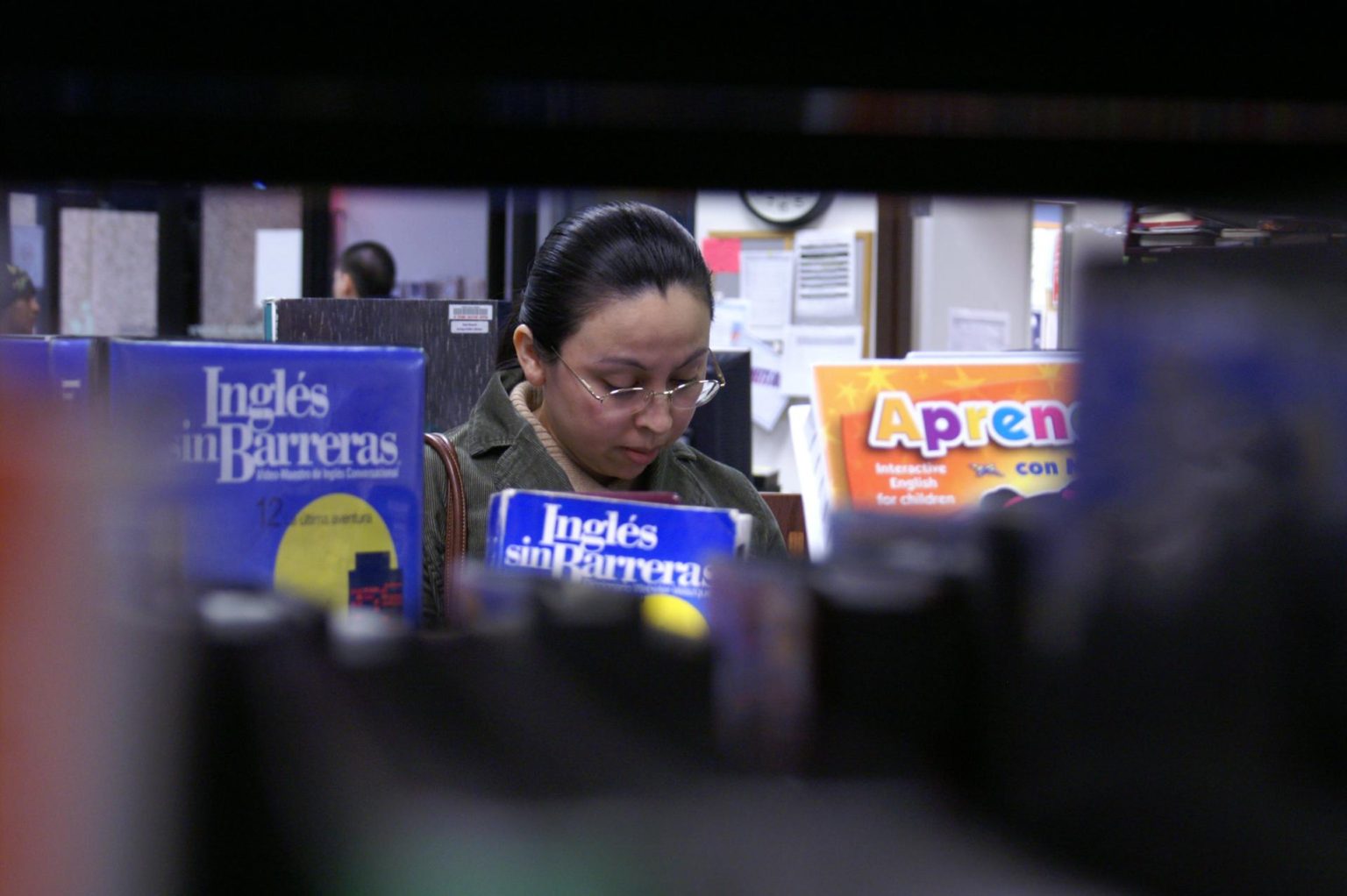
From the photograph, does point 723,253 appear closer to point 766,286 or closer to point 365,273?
point 766,286

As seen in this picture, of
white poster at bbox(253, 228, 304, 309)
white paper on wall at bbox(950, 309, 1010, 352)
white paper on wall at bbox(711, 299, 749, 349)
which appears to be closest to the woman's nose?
white paper on wall at bbox(950, 309, 1010, 352)

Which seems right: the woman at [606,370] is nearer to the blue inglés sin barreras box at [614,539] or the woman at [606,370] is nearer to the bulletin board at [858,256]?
the blue inglés sin barreras box at [614,539]

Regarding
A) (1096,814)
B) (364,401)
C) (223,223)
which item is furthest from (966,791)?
(223,223)

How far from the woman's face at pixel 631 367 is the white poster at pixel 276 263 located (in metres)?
4.89

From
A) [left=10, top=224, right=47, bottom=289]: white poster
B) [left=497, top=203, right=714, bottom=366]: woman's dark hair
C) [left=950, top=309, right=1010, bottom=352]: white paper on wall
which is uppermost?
[left=10, top=224, right=47, bottom=289]: white poster

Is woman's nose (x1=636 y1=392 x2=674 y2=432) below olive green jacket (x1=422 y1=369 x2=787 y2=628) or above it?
above

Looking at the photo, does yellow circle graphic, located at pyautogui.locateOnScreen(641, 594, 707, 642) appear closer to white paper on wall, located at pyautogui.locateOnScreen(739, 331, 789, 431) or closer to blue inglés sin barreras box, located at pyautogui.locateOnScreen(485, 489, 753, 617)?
blue inglés sin barreras box, located at pyautogui.locateOnScreen(485, 489, 753, 617)

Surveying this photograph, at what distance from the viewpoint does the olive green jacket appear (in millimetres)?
1580

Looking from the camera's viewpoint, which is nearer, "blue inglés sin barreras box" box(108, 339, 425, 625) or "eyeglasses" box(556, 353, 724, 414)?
"blue inglés sin barreras box" box(108, 339, 425, 625)

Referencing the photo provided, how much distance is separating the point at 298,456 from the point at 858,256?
496 centimetres

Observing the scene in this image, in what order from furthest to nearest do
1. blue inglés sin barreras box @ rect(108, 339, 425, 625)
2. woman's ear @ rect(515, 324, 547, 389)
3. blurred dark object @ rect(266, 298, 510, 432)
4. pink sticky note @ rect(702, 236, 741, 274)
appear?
pink sticky note @ rect(702, 236, 741, 274)
blurred dark object @ rect(266, 298, 510, 432)
woman's ear @ rect(515, 324, 547, 389)
blue inglés sin barreras box @ rect(108, 339, 425, 625)

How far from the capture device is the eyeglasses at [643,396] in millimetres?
1810

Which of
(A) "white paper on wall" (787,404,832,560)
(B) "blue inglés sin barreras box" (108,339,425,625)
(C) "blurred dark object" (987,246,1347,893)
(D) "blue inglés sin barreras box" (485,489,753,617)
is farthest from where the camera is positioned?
(A) "white paper on wall" (787,404,832,560)

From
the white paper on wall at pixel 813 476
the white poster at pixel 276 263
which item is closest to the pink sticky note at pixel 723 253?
the white poster at pixel 276 263
